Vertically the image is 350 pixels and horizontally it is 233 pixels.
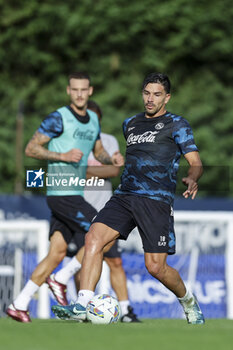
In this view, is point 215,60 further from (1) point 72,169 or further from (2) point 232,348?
(2) point 232,348

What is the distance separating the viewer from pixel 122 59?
2591 centimetres

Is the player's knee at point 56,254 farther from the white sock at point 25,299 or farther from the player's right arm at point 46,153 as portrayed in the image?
the player's right arm at point 46,153

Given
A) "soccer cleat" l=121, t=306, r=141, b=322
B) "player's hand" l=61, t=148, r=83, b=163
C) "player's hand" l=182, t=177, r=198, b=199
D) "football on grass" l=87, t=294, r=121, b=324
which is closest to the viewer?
"player's hand" l=182, t=177, r=198, b=199

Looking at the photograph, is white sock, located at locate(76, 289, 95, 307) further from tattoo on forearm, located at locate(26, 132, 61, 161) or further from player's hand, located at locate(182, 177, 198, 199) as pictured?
tattoo on forearm, located at locate(26, 132, 61, 161)

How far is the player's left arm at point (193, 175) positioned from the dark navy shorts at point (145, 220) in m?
0.47

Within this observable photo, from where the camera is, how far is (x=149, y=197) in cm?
667

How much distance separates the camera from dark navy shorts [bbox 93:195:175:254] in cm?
661

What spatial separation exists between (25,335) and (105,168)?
10.7 ft

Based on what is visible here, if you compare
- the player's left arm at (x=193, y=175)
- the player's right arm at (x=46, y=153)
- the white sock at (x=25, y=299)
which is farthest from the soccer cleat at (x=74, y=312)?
the player's right arm at (x=46, y=153)

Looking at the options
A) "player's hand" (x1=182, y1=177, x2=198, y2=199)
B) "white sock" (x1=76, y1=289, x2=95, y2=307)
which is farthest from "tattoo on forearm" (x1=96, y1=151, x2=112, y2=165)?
"player's hand" (x1=182, y1=177, x2=198, y2=199)

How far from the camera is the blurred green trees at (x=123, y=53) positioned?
2502 cm

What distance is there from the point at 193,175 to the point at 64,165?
178cm

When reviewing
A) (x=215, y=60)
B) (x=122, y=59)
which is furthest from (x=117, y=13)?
(x=215, y=60)

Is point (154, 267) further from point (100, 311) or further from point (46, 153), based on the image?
point (46, 153)
